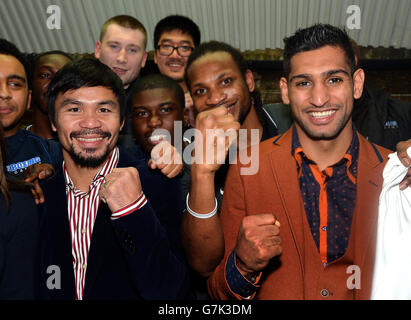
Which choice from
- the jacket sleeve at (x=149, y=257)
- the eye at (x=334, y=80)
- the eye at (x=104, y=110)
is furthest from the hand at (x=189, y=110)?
the jacket sleeve at (x=149, y=257)

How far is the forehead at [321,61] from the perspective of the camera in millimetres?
1681

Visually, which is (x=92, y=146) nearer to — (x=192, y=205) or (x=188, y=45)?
(x=192, y=205)

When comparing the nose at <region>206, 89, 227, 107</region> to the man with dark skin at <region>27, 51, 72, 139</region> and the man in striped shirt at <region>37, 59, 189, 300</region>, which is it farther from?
the man with dark skin at <region>27, 51, 72, 139</region>

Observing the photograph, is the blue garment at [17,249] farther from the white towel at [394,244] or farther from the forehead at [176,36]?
the forehead at [176,36]

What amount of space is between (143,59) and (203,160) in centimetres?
157

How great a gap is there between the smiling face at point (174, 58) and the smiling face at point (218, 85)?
0.58 metres

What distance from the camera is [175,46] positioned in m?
2.86

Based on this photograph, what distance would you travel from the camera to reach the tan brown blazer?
1485mm

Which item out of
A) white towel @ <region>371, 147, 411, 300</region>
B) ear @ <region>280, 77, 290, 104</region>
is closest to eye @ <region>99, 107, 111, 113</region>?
ear @ <region>280, 77, 290, 104</region>

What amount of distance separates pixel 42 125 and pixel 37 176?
38.5 inches
